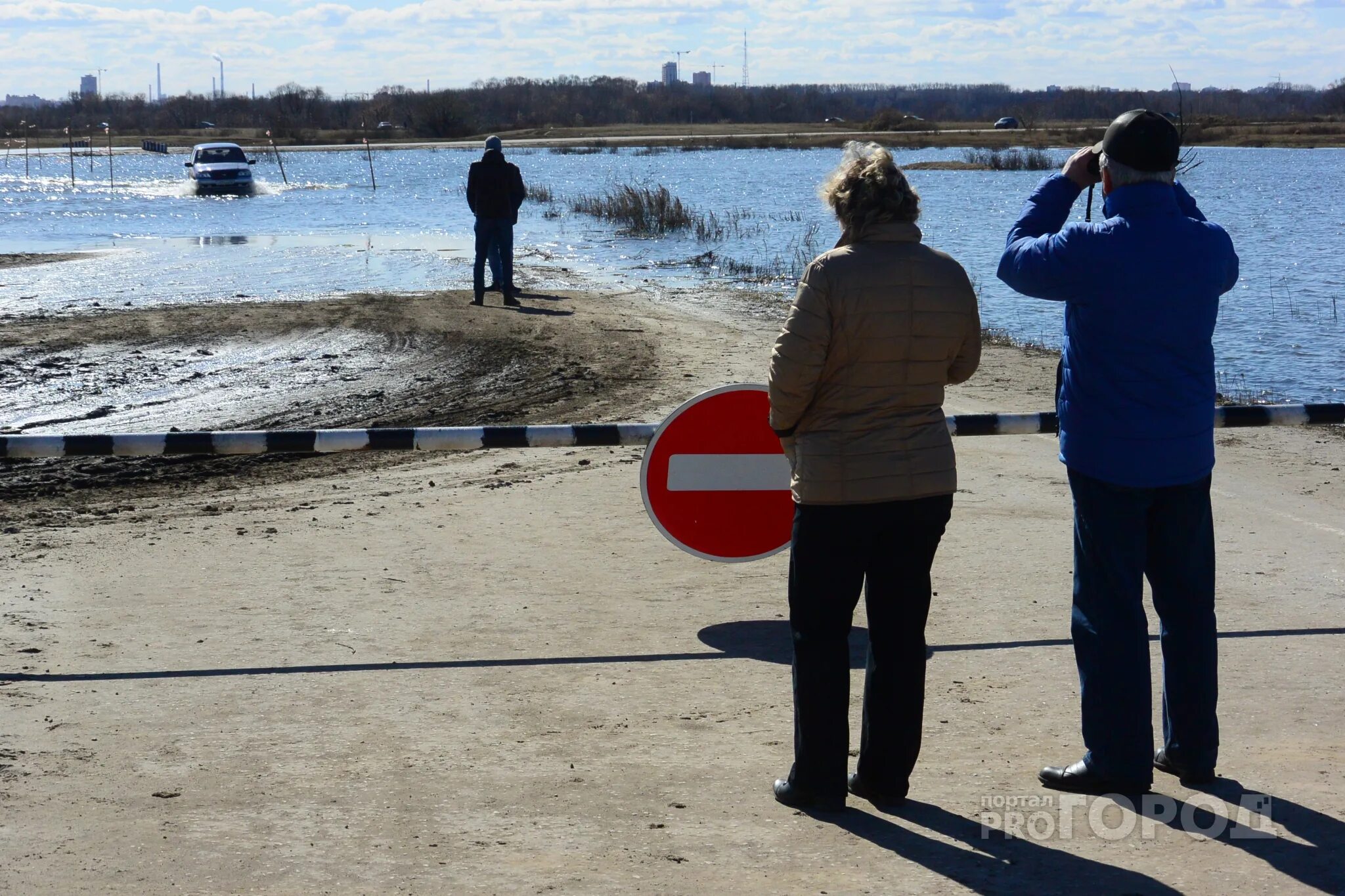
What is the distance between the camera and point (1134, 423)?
4.04m

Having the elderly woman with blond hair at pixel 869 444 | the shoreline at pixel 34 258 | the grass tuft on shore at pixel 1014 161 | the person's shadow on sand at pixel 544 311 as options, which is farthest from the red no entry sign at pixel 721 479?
the grass tuft on shore at pixel 1014 161

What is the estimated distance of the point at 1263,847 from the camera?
387cm

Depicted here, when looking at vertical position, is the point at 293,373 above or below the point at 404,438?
below

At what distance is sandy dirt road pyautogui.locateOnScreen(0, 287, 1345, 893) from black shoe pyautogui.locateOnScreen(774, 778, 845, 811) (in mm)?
46

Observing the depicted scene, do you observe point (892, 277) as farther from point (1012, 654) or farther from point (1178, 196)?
point (1012, 654)

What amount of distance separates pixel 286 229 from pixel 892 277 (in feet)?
110

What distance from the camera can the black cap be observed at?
402 cm

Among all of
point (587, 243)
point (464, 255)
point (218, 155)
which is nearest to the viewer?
point (464, 255)

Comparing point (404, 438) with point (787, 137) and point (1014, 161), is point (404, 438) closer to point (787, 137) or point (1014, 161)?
point (1014, 161)

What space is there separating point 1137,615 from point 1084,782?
1.84 ft

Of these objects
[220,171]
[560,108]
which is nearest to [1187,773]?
[220,171]

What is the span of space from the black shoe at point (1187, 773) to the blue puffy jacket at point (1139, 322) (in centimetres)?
94

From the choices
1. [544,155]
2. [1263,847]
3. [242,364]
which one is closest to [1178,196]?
[1263,847]

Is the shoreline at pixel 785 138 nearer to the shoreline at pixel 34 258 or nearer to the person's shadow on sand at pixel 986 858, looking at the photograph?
the shoreline at pixel 34 258
